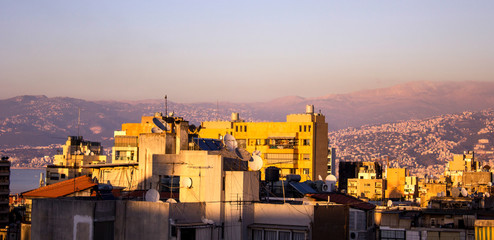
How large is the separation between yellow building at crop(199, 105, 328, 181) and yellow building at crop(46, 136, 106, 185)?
64.1ft

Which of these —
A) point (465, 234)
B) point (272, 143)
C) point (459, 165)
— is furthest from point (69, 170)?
point (459, 165)

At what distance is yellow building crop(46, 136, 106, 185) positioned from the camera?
298ft

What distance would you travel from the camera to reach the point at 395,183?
160000 mm

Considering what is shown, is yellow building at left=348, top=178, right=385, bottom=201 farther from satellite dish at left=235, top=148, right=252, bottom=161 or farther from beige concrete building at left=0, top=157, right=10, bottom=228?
satellite dish at left=235, top=148, right=252, bottom=161

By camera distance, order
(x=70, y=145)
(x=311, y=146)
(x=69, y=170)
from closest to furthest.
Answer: (x=69, y=170)
(x=311, y=146)
(x=70, y=145)

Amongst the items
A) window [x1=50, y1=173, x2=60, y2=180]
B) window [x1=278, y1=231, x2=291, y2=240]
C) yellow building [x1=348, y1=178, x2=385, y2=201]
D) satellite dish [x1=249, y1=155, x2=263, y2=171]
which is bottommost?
yellow building [x1=348, y1=178, x2=385, y2=201]

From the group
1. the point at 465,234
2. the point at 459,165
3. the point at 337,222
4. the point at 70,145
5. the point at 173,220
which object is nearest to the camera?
the point at 173,220

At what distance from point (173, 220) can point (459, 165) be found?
137881 mm

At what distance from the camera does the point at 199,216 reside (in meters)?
26.6

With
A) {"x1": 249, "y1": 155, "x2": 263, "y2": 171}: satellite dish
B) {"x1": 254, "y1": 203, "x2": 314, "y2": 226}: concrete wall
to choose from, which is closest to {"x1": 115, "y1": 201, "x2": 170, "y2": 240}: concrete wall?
{"x1": 254, "y1": 203, "x2": 314, "y2": 226}: concrete wall

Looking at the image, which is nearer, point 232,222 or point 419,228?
point 232,222

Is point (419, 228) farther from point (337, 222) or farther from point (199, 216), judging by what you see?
point (199, 216)

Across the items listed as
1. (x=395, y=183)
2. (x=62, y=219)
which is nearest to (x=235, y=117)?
(x=395, y=183)

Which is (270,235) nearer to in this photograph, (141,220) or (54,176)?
(141,220)
